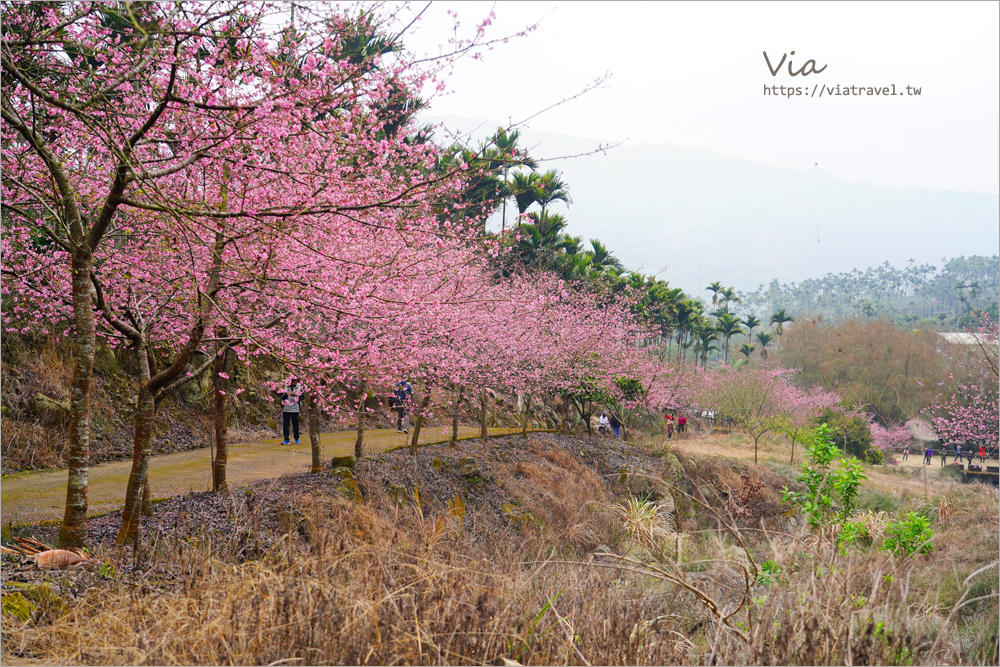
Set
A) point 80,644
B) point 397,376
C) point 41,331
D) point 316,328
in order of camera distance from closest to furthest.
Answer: point 80,644
point 316,328
point 397,376
point 41,331

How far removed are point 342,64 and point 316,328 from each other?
4927 millimetres

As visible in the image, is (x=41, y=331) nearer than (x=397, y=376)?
No

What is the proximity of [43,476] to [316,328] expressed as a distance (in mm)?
4970

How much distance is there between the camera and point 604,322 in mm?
22609

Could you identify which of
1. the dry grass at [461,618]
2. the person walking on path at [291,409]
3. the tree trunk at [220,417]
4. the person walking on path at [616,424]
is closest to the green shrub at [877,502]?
the person walking on path at [616,424]

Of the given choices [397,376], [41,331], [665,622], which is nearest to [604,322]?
[397,376]

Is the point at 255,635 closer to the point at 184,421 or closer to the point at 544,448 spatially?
the point at 184,421

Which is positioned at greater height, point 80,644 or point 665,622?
point 80,644

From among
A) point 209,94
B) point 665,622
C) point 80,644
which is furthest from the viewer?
point 665,622

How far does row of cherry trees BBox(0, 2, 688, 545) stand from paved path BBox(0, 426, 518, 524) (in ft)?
5.01

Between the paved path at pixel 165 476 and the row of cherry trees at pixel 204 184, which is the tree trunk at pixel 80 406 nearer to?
the row of cherry trees at pixel 204 184

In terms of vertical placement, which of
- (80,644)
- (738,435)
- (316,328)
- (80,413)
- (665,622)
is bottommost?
(738,435)

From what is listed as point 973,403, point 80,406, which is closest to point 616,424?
point 80,406

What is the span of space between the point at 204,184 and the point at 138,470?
319 cm
